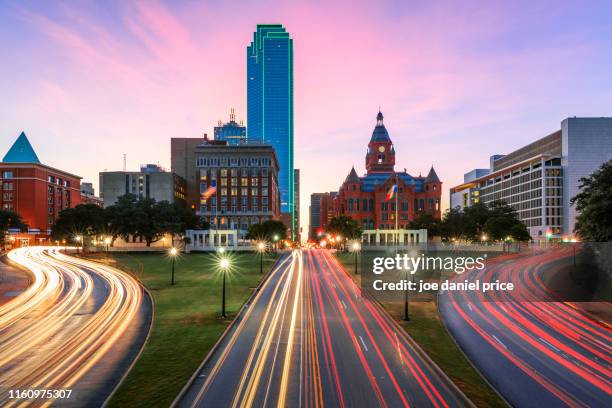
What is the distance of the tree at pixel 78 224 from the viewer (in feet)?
312

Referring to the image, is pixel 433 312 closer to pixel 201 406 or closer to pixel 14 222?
pixel 201 406

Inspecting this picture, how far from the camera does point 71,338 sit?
22828mm

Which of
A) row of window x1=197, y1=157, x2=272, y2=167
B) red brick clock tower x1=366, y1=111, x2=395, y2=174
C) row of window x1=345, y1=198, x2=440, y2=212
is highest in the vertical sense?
red brick clock tower x1=366, y1=111, x2=395, y2=174

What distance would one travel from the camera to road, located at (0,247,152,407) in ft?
53.7

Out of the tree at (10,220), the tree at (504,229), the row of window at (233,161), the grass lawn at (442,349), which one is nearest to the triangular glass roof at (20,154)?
the tree at (10,220)

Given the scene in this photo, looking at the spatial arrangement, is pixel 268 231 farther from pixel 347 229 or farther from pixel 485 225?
pixel 485 225

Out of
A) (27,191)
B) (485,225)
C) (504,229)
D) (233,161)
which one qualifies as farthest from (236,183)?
(504,229)

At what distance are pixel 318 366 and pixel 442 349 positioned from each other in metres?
7.83

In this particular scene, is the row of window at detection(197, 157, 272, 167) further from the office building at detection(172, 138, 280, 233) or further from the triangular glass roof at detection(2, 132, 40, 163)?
the triangular glass roof at detection(2, 132, 40, 163)

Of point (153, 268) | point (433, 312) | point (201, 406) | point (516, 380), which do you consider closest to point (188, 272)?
point (153, 268)

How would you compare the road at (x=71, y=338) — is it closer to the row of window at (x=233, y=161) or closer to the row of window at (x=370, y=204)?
the row of window at (x=233, y=161)

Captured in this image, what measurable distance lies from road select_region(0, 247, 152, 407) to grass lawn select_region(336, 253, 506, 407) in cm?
1617

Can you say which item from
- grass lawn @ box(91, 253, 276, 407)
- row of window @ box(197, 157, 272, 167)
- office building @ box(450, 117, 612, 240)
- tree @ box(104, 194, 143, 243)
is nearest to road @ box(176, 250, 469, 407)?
grass lawn @ box(91, 253, 276, 407)

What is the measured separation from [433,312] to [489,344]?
7.61 metres
